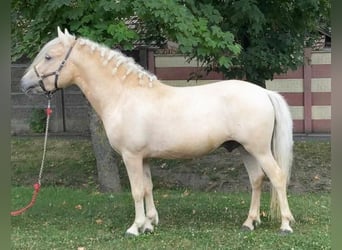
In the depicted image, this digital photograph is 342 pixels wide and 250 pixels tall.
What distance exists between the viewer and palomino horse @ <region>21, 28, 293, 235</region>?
4902mm

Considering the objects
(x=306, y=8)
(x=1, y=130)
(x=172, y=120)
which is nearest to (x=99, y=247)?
(x=172, y=120)

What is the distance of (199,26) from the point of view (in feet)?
18.5

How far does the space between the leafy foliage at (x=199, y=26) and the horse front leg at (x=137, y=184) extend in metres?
1.36

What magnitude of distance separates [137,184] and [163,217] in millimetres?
1057

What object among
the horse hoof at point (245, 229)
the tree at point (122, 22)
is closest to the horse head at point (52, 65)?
the tree at point (122, 22)

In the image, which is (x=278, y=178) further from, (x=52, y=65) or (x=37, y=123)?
(x=37, y=123)

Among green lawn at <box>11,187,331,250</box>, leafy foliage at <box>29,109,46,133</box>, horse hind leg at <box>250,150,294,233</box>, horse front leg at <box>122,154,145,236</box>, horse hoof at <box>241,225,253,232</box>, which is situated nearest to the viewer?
green lawn at <box>11,187,331,250</box>

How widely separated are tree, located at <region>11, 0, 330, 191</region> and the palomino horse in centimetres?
50

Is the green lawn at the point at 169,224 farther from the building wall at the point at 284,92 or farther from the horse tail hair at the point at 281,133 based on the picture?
the building wall at the point at 284,92

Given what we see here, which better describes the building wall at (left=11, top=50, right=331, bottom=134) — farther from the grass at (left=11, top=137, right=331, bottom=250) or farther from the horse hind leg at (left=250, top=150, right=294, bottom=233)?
the horse hind leg at (left=250, top=150, right=294, bottom=233)

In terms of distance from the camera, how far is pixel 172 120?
4.96 m

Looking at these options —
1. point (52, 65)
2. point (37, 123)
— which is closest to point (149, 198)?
point (52, 65)

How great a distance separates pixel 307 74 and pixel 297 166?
16.8 ft

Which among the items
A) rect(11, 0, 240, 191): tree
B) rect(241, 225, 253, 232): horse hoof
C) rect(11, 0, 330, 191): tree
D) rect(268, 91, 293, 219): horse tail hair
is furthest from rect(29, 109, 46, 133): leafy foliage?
rect(268, 91, 293, 219): horse tail hair
